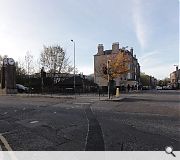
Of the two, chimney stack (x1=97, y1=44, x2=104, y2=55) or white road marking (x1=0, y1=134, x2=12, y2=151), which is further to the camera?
chimney stack (x1=97, y1=44, x2=104, y2=55)

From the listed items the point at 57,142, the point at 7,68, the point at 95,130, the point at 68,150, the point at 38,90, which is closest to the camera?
the point at 68,150

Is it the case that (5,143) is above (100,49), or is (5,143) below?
below

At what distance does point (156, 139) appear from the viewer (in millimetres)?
9711

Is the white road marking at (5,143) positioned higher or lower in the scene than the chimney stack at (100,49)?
lower

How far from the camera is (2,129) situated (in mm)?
12344

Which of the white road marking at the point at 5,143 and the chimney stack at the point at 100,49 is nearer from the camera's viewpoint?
the white road marking at the point at 5,143

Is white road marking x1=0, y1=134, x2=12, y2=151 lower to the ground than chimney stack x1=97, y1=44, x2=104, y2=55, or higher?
lower

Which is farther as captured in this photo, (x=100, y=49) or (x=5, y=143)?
(x=100, y=49)

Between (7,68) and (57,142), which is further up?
(7,68)
